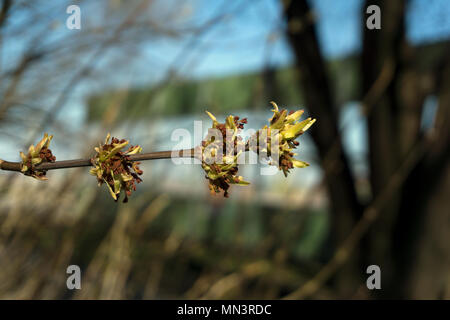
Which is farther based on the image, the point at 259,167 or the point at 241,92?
the point at 241,92

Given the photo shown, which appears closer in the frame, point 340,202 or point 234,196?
point 340,202

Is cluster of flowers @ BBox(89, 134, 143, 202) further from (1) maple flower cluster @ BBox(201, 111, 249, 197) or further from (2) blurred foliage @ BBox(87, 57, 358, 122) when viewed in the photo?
(2) blurred foliage @ BBox(87, 57, 358, 122)

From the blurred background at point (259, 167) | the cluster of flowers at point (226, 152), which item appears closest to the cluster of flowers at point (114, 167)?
the cluster of flowers at point (226, 152)

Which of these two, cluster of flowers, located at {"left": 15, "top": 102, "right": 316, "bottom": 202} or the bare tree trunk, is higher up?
the bare tree trunk

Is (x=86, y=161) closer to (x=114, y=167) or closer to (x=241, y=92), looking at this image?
(x=114, y=167)

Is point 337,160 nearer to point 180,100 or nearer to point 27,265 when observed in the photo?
point 27,265

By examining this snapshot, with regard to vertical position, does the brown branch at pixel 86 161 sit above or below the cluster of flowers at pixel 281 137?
below

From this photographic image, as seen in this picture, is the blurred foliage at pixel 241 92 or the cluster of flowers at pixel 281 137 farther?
the blurred foliage at pixel 241 92

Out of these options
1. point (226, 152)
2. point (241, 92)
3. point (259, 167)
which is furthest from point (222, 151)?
point (241, 92)

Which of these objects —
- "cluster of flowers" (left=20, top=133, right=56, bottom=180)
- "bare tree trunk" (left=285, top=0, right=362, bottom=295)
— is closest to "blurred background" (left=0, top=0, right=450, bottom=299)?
"bare tree trunk" (left=285, top=0, right=362, bottom=295)

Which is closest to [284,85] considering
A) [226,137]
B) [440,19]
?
[440,19]

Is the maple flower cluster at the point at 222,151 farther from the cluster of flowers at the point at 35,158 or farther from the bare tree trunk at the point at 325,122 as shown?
the bare tree trunk at the point at 325,122
